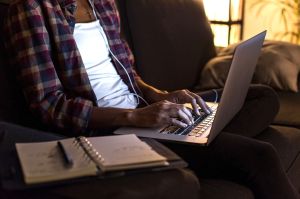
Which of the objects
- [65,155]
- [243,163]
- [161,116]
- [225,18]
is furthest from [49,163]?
[225,18]

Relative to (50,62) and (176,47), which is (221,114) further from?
(176,47)

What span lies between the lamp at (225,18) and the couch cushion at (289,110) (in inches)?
37.2

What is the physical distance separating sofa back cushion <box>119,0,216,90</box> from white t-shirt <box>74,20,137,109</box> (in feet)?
1.36

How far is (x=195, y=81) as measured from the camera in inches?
85.3

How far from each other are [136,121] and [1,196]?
492 mm

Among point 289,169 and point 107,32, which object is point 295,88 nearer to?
point 289,169

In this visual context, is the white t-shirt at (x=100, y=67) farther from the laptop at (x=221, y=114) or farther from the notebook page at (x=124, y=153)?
the notebook page at (x=124, y=153)

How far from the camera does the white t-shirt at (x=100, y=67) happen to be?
148cm

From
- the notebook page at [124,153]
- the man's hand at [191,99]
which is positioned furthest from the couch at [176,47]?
the notebook page at [124,153]

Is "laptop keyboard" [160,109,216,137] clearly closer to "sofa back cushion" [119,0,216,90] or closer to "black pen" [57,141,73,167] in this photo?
"black pen" [57,141,73,167]

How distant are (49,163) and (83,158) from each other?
0.22 ft

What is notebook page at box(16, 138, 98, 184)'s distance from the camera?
2.89 ft

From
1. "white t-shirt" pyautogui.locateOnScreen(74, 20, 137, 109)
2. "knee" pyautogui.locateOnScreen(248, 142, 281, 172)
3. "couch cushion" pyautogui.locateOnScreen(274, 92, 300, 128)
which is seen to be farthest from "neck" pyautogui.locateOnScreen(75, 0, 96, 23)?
"couch cushion" pyautogui.locateOnScreen(274, 92, 300, 128)

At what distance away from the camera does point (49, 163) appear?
926 mm
